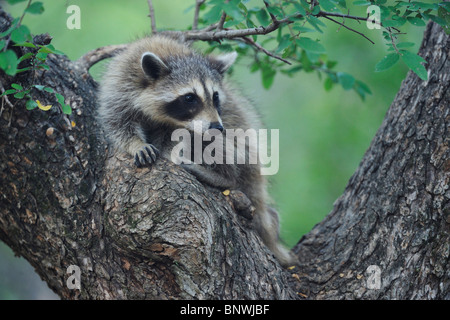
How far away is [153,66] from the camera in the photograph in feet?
13.5

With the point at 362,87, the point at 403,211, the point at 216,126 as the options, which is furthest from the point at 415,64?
the point at 362,87

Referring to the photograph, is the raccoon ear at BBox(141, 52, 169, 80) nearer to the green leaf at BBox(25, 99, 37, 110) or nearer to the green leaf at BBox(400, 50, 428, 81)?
the green leaf at BBox(25, 99, 37, 110)

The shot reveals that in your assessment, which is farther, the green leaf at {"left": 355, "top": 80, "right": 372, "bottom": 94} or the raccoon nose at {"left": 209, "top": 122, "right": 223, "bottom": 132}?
the green leaf at {"left": 355, "top": 80, "right": 372, "bottom": 94}

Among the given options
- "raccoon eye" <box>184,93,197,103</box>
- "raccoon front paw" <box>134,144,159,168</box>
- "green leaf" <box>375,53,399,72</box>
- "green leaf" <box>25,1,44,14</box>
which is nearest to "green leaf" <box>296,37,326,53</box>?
"green leaf" <box>375,53,399,72</box>

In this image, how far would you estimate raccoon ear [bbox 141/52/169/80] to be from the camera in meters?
3.98

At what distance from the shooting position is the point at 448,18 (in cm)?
285

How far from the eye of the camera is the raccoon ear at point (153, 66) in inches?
157

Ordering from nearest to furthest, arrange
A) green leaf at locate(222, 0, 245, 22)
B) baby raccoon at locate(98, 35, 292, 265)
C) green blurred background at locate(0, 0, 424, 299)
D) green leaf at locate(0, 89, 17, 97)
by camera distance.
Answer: green leaf at locate(222, 0, 245, 22) → green leaf at locate(0, 89, 17, 97) → baby raccoon at locate(98, 35, 292, 265) → green blurred background at locate(0, 0, 424, 299)

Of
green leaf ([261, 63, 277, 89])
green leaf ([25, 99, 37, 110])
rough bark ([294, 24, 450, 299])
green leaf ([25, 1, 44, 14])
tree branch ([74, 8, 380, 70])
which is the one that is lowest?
rough bark ([294, 24, 450, 299])

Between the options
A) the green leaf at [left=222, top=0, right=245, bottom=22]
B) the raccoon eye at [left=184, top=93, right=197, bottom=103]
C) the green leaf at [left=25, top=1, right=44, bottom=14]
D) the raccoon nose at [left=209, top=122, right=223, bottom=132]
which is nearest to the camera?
the green leaf at [left=25, top=1, right=44, bottom=14]

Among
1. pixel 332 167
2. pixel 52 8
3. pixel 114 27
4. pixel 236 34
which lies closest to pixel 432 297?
pixel 236 34

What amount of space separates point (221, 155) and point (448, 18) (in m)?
2.03

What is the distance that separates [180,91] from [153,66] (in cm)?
32

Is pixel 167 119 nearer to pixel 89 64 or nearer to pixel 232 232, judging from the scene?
pixel 89 64
